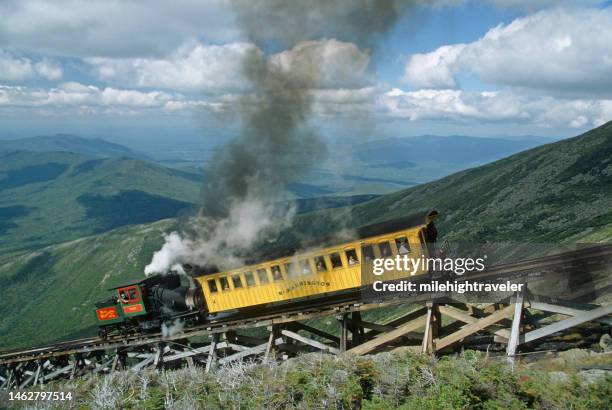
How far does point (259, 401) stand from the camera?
12.9 meters

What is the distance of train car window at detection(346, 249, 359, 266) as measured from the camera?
1931 centimetres

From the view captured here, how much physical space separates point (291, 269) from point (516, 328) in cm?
970

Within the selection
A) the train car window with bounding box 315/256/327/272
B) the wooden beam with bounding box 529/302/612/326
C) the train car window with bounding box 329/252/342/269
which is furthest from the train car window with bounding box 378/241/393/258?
the wooden beam with bounding box 529/302/612/326

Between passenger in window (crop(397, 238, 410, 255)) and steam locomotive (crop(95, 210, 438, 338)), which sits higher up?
passenger in window (crop(397, 238, 410, 255))

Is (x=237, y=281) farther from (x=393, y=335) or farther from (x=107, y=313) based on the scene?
(x=107, y=313)

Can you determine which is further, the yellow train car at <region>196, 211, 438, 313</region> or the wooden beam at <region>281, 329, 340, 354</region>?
the wooden beam at <region>281, 329, 340, 354</region>

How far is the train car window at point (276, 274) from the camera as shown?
825 inches

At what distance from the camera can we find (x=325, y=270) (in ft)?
65.9

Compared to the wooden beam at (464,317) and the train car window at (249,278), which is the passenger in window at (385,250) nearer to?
the wooden beam at (464,317)

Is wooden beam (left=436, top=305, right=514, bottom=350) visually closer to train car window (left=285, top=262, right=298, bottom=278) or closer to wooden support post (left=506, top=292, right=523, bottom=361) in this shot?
wooden support post (left=506, top=292, right=523, bottom=361)

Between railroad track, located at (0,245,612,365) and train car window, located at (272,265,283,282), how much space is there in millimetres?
1591

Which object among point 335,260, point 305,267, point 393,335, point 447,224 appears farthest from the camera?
point 447,224

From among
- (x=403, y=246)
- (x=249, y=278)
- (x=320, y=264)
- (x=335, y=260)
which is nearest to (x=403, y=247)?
(x=403, y=246)

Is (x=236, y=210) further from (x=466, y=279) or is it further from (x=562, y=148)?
(x=562, y=148)
